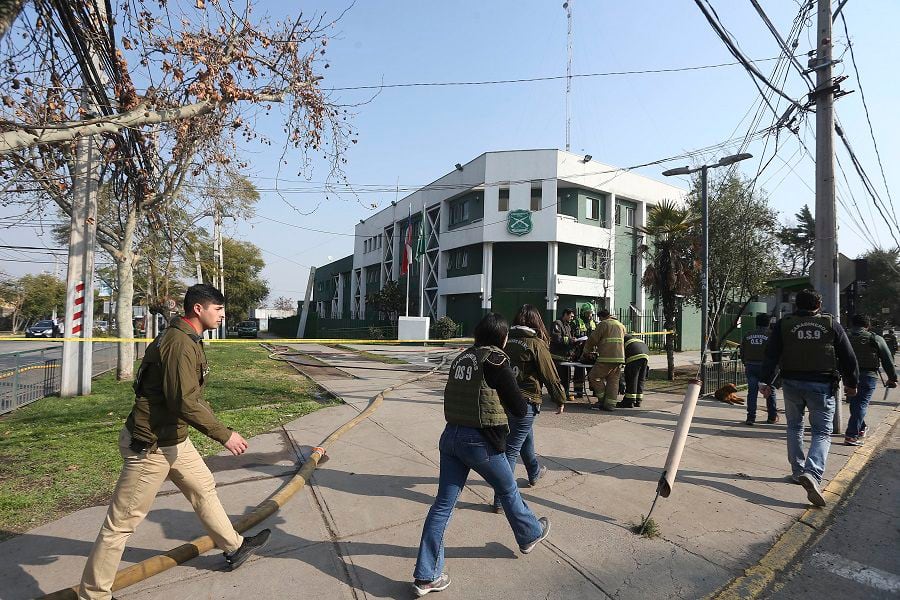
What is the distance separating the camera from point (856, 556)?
141 inches

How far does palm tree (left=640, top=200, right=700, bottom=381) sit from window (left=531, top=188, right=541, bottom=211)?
15.3 m

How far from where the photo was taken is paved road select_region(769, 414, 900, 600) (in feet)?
10.3

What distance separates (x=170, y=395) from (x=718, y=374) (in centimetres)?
1067

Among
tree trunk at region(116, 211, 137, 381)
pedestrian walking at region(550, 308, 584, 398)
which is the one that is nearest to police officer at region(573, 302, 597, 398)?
pedestrian walking at region(550, 308, 584, 398)

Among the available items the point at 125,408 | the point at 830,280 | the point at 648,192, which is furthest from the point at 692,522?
the point at 648,192

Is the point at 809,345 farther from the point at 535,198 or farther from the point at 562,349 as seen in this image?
the point at 535,198

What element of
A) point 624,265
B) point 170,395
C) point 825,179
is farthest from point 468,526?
point 624,265

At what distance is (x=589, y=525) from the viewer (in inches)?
153

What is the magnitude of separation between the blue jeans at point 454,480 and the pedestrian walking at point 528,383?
3.28 ft

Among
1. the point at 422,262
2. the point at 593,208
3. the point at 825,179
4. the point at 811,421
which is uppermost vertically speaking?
the point at 593,208

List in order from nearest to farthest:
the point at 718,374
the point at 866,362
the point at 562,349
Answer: the point at 866,362, the point at 562,349, the point at 718,374

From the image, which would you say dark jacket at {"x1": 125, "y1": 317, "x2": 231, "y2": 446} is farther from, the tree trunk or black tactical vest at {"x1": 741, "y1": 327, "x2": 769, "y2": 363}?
the tree trunk

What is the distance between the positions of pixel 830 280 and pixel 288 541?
27.6ft

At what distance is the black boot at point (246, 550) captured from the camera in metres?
3.13
